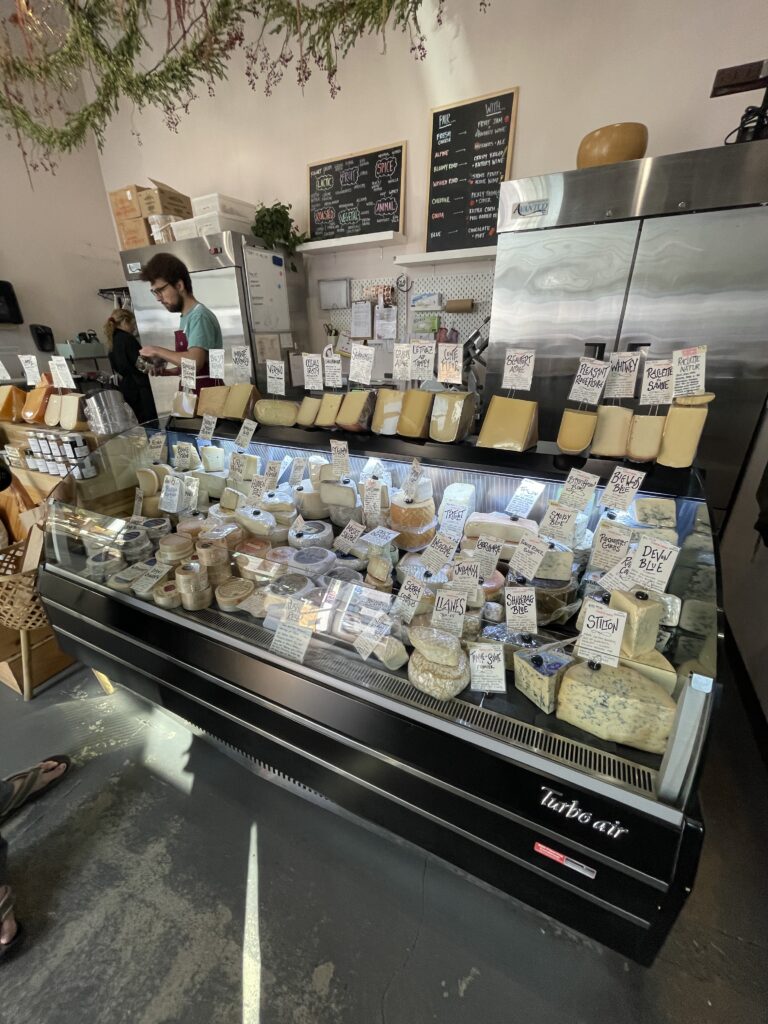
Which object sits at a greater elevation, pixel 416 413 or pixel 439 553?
pixel 416 413

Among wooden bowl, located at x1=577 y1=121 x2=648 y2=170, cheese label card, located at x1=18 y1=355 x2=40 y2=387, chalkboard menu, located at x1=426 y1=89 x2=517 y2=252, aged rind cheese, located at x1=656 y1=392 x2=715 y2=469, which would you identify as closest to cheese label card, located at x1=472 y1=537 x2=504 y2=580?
aged rind cheese, located at x1=656 y1=392 x2=715 y2=469

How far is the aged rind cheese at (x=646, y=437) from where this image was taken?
4.17 ft

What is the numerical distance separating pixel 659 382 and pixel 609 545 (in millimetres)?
506

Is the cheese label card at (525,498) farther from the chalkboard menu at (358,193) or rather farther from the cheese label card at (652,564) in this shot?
the chalkboard menu at (358,193)

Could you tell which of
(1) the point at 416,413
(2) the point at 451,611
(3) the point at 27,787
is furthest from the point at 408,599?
(3) the point at 27,787

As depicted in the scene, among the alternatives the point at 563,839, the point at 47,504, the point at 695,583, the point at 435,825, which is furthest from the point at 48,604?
the point at 695,583

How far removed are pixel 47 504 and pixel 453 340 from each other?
3.12m

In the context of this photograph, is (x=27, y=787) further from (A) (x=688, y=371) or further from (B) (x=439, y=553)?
(A) (x=688, y=371)

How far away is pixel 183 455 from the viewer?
85.2 inches

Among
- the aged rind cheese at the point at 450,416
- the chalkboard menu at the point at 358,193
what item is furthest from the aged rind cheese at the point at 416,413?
the chalkboard menu at the point at 358,193

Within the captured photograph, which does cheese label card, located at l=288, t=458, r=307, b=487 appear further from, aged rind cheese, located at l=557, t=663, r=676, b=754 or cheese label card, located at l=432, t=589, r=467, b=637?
aged rind cheese, located at l=557, t=663, r=676, b=754

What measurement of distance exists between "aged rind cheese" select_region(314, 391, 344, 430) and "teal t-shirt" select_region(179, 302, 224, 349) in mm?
→ 1377

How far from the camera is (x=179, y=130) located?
178 inches

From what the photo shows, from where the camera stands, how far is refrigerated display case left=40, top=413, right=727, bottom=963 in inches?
35.6
